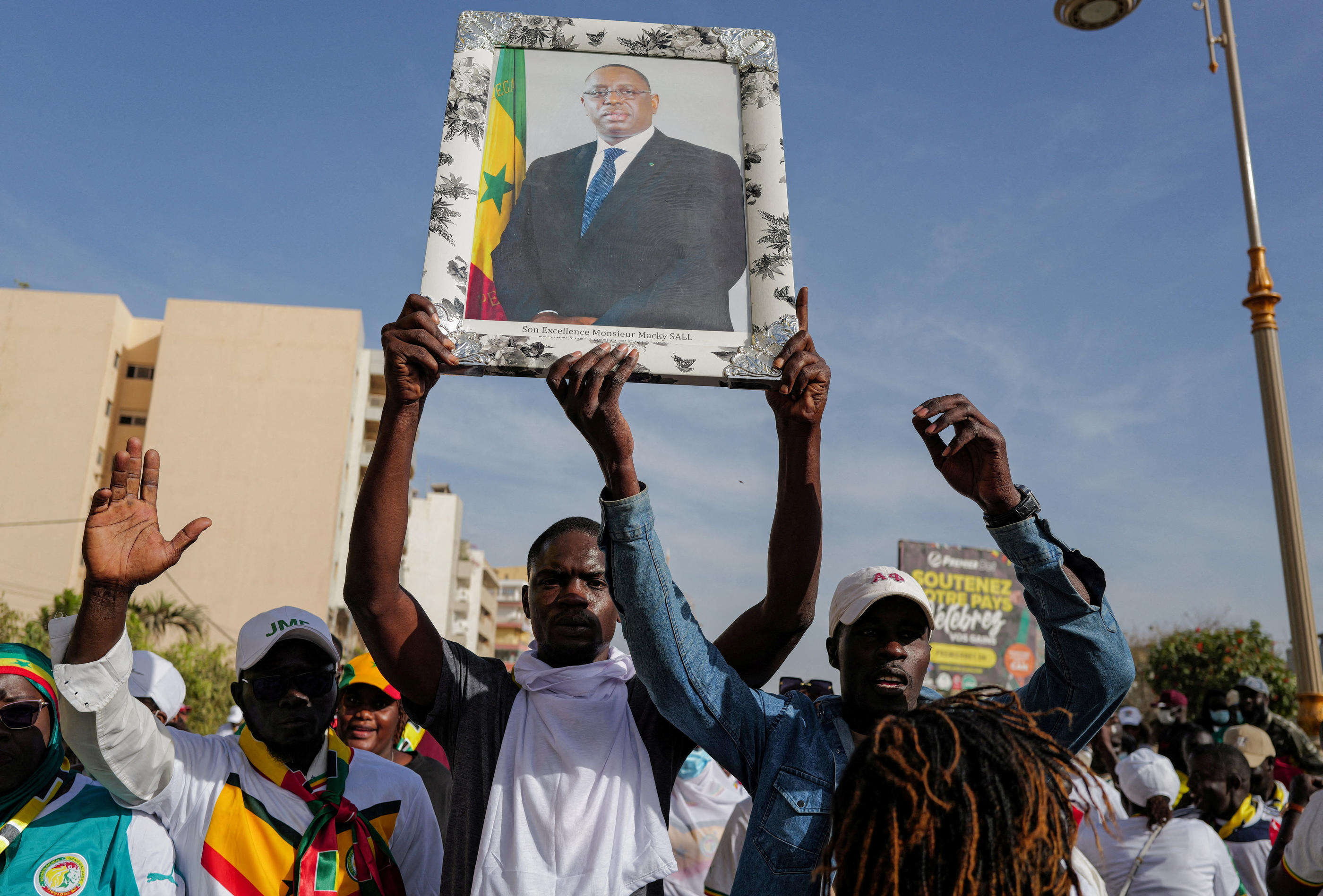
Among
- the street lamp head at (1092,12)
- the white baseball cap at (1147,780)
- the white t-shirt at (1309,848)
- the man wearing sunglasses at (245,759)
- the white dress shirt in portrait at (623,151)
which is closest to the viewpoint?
the man wearing sunglasses at (245,759)

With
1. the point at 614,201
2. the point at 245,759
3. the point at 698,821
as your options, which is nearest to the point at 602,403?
the point at 614,201

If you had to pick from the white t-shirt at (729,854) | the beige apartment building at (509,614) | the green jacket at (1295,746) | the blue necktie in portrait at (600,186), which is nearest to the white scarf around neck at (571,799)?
the blue necktie in portrait at (600,186)

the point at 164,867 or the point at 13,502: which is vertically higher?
the point at 13,502

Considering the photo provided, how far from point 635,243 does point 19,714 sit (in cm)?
218

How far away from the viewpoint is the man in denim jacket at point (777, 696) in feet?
7.96

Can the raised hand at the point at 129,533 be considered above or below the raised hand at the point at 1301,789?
above

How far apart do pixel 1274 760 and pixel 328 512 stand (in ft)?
149

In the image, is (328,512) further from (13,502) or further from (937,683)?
(937,683)

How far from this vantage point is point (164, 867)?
2.81 metres

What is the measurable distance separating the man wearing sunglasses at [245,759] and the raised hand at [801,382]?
1.50m

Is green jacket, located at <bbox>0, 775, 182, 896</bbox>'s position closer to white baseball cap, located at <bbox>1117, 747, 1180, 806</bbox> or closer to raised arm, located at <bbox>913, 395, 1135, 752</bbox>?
raised arm, located at <bbox>913, 395, 1135, 752</bbox>

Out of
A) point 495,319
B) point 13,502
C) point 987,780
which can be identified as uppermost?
point 13,502

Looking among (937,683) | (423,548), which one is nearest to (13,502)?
(423,548)

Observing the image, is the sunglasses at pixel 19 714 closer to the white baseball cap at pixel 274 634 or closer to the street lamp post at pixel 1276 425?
the white baseball cap at pixel 274 634
